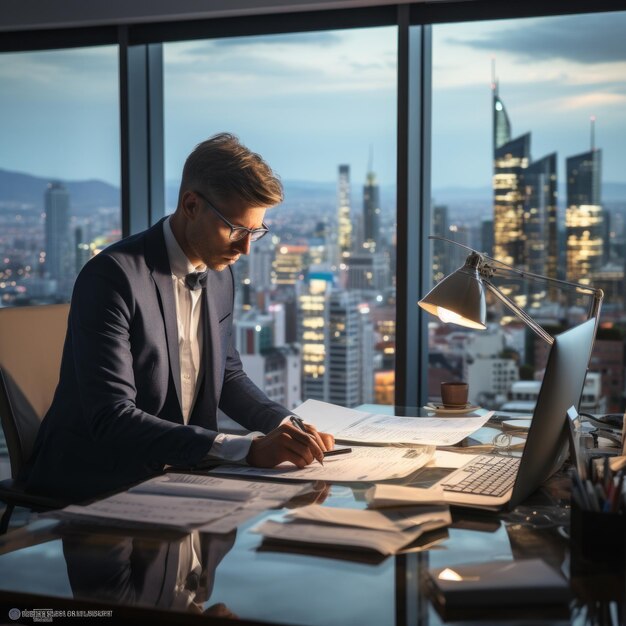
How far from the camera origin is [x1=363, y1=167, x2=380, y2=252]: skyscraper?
363cm

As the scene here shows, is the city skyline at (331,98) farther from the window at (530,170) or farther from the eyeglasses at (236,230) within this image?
the eyeglasses at (236,230)

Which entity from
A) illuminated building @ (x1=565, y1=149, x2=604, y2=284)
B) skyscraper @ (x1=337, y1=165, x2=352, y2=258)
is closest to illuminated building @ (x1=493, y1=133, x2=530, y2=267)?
illuminated building @ (x1=565, y1=149, x2=604, y2=284)

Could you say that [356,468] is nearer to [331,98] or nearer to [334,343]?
[334,343]

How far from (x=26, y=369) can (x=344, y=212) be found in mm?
1731

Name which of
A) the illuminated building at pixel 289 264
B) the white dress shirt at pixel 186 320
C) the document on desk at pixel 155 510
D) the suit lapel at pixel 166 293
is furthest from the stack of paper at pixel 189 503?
the illuminated building at pixel 289 264

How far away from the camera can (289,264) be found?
3816 mm

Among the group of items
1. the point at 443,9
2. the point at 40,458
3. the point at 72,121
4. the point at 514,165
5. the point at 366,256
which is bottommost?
the point at 40,458

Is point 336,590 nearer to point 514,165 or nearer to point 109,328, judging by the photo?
point 109,328

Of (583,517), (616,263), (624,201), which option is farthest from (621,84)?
(583,517)

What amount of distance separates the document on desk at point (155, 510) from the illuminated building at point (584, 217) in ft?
7.79

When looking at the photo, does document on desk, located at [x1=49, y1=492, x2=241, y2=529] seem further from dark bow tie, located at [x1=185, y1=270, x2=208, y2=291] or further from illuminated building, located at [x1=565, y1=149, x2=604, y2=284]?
illuminated building, located at [x1=565, y1=149, x2=604, y2=284]

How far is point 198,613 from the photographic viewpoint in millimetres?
1014

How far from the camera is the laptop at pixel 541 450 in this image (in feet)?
4.65

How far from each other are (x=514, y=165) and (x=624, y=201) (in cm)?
45
